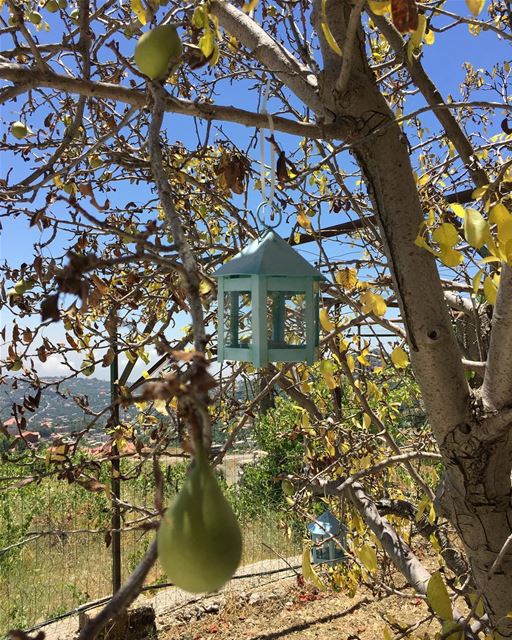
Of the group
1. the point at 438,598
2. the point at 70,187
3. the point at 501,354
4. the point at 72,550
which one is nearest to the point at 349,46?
the point at 501,354

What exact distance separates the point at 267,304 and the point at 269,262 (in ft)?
0.52

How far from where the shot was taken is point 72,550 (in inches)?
180

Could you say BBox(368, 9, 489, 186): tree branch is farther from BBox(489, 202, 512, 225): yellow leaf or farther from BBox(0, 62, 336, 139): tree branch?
BBox(489, 202, 512, 225): yellow leaf

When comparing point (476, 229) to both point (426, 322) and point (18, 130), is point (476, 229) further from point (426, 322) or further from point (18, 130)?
point (18, 130)

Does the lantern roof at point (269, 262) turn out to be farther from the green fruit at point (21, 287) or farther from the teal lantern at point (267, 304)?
the green fruit at point (21, 287)

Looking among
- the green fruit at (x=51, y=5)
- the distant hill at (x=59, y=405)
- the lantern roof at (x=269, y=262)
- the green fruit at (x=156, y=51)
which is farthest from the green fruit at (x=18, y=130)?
the green fruit at (x=156, y=51)

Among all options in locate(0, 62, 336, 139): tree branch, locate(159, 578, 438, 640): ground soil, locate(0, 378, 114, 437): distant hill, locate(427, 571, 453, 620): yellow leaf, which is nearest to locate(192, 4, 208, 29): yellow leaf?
locate(0, 62, 336, 139): tree branch

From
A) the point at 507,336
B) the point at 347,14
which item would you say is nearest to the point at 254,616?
the point at 507,336

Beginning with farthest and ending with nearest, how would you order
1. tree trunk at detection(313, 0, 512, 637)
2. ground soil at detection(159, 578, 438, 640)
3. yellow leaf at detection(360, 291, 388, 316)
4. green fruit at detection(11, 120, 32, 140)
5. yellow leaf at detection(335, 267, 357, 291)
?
ground soil at detection(159, 578, 438, 640) → green fruit at detection(11, 120, 32, 140) → yellow leaf at detection(335, 267, 357, 291) → yellow leaf at detection(360, 291, 388, 316) → tree trunk at detection(313, 0, 512, 637)

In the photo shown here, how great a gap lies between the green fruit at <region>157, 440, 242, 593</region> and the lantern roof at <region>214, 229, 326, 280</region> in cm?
61

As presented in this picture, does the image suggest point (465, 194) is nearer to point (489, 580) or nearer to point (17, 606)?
point (489, 580)

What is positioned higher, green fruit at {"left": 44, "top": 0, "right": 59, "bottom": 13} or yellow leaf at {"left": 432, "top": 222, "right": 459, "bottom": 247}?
green fruit at {"left": 44, "top": 0, "right": 59, "bottom": 13}

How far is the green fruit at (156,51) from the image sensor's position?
0.81 metres

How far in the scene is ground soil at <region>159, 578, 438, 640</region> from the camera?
3.45 m
